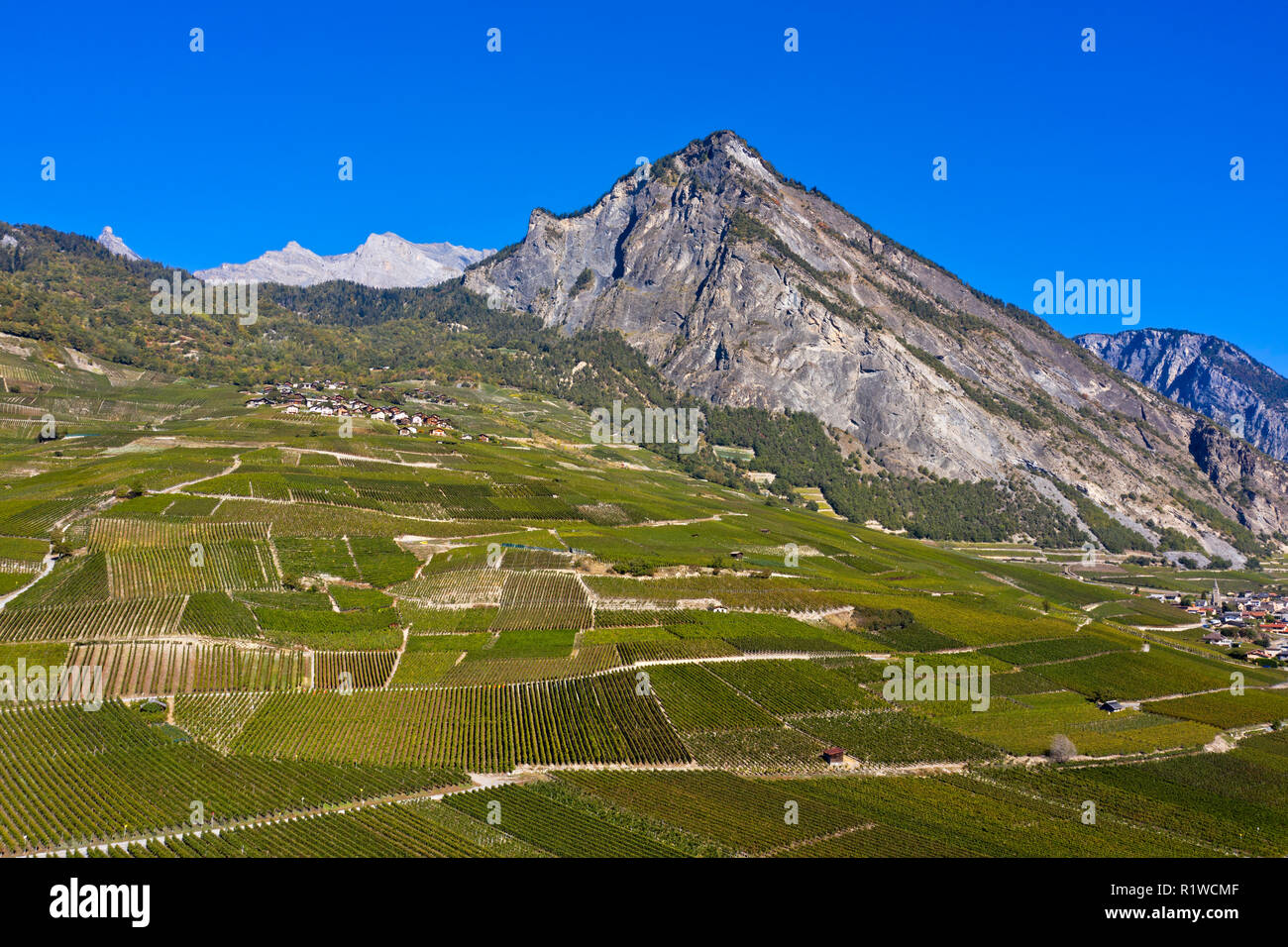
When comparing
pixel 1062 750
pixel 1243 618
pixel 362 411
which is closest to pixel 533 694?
pixel 1062 750

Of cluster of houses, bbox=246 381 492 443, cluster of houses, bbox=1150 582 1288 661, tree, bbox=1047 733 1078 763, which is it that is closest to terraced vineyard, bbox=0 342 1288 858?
tree, bbox=1047 733 1078 763

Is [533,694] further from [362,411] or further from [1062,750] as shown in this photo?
[362,411]

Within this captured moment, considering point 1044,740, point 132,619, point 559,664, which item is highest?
point 132,619

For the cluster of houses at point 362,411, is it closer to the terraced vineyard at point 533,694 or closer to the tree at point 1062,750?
the terraced vineyard at point 533,694

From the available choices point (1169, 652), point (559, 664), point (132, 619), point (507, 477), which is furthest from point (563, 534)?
point (1169, 652)

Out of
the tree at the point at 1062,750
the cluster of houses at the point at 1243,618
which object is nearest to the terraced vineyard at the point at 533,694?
the tree at the point at 1062,750

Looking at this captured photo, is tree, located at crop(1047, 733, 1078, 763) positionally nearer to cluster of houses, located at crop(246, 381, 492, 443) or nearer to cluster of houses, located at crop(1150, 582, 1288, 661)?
cluster of houses, located at crop(1150, 582, 1288, 661)
